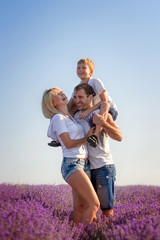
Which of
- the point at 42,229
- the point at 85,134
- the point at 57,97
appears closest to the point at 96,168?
the point at 85,134

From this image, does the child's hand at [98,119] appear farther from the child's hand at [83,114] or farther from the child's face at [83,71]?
the child's face at [83,71]

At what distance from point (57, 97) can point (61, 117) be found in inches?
14.5

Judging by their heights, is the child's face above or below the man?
above

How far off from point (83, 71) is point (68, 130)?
124 cm

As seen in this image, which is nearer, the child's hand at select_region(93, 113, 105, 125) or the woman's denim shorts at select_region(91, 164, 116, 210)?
the child's hand at select_region(93, 113, 105, 125)

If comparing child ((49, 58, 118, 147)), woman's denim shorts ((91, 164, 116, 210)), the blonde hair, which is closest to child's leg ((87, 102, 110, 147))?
child ((49, 58, 118, 147))

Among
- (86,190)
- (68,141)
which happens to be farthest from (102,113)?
(86,190)

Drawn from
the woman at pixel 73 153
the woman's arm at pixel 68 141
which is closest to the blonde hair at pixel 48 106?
the woman at pixel 73 153

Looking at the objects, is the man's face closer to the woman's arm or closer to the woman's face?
→ the woman's face

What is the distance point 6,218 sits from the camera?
2453 millimetres

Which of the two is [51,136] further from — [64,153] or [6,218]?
[6,218]

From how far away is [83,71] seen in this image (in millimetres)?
4027

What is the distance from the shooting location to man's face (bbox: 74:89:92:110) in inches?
133

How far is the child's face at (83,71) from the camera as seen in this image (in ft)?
13.2
